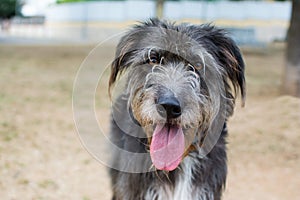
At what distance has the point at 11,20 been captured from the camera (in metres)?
55.6

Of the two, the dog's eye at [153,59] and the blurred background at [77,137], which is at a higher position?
the dog's eye at [153,59]

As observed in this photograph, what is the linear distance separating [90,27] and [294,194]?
33105 mm

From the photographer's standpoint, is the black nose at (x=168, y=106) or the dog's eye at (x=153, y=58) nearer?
the black nose at (x=168, y=106)

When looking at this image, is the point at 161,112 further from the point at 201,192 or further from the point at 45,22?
the point at 45,22

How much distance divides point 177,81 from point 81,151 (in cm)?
335

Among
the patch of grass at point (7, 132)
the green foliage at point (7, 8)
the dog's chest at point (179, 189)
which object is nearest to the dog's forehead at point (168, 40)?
the dog's chest at point (179, 189)

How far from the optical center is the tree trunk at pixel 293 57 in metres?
8.85

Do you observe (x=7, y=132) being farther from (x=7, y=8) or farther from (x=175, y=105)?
(x=7, y=8)

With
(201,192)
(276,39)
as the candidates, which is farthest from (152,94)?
(276,39)

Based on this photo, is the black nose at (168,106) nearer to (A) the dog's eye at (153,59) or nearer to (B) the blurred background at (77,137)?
(A) the dog's eye at (153,59)

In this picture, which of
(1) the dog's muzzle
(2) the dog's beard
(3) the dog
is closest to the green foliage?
(3) the dog

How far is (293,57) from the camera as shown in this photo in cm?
898

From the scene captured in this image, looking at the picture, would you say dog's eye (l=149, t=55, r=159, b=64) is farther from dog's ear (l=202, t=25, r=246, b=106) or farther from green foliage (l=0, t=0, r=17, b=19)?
green foliage (l=0, t=0, r=17, b=19)

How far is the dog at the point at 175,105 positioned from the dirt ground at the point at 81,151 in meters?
0.81
